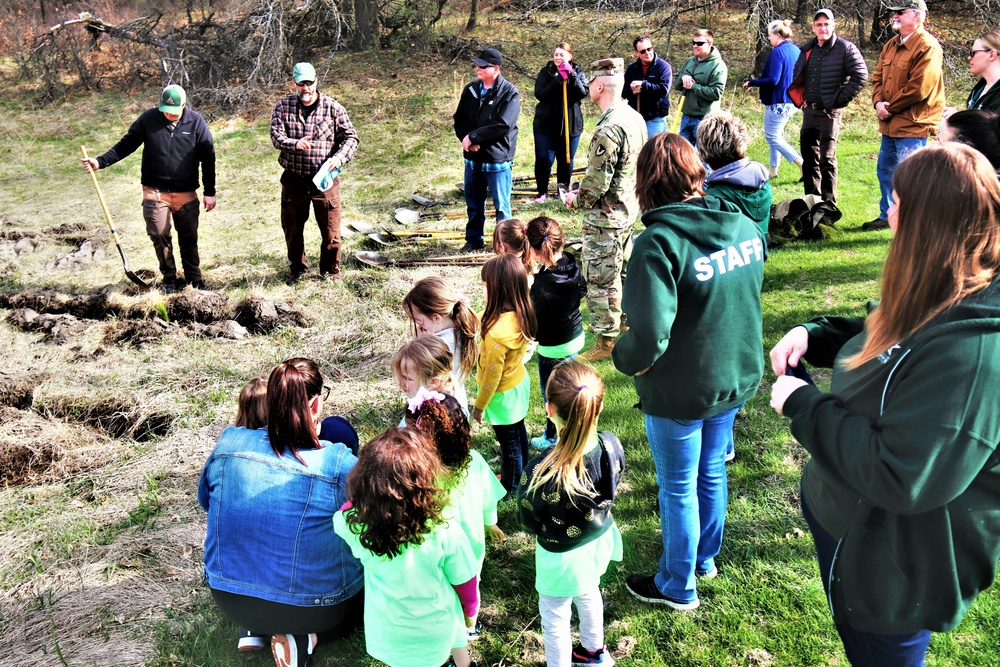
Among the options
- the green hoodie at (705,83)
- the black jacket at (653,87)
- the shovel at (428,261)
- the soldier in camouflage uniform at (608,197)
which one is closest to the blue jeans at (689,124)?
→ the green hoodie at (705,83)

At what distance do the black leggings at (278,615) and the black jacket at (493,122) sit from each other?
209 inches

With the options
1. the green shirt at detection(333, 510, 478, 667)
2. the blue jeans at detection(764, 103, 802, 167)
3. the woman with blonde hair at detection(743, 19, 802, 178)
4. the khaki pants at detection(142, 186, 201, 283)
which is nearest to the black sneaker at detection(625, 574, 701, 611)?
the green shirt at detection(333, 510, 478, 667)

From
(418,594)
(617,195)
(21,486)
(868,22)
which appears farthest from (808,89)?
(868,22)

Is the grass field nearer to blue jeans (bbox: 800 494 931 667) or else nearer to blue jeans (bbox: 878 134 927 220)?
blue jeans (bbox: 878 134 927 220)

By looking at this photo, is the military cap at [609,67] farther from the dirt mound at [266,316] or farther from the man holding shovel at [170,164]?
the man holding shovel at [170,164]

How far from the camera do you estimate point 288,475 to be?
287 cm

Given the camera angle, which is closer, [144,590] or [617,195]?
[144,590]

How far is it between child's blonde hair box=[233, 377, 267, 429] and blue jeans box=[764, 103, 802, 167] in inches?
281

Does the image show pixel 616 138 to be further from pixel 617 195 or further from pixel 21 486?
pixel 21 486

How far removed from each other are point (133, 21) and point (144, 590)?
1530cm

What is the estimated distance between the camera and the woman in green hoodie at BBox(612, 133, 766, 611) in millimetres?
2705

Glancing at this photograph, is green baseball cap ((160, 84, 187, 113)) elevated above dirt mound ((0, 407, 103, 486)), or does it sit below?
above

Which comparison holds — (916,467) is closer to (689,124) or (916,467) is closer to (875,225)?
(875,225)

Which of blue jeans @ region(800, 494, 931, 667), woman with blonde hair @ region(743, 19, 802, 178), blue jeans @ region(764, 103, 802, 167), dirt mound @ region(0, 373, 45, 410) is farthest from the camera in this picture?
blue jeans @ region(764, 103, 802, 167)
